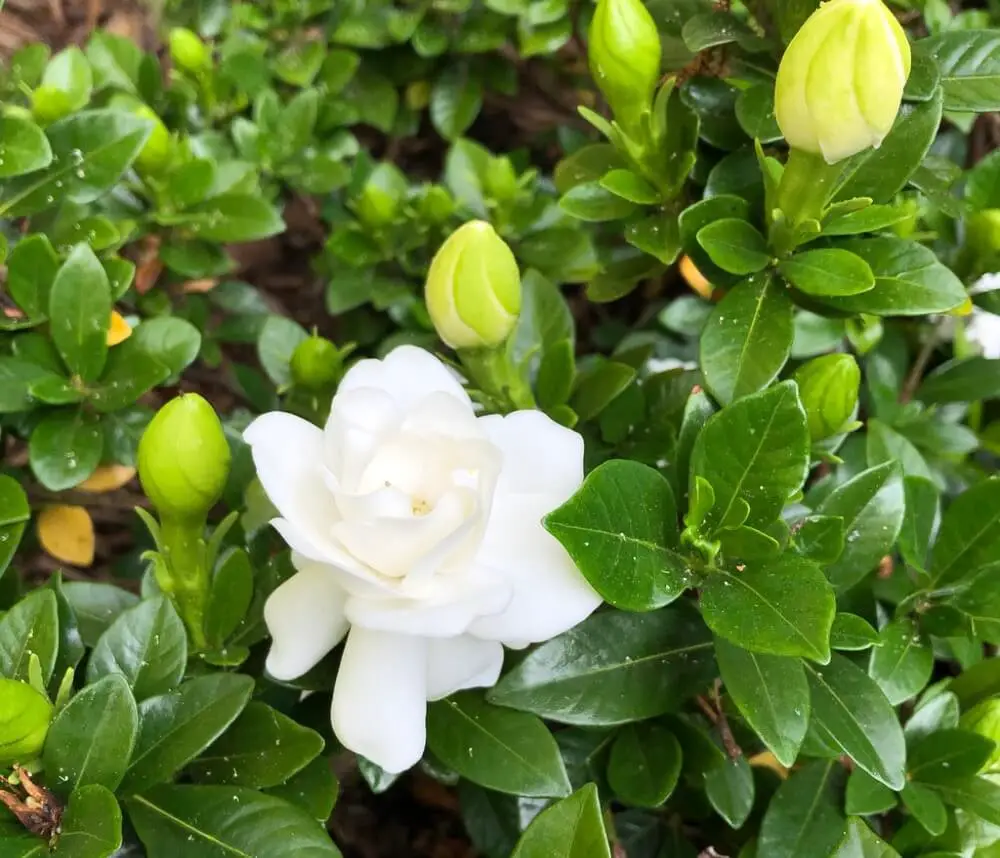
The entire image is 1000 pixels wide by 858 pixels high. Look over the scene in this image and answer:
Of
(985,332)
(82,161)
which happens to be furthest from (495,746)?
(985,332)

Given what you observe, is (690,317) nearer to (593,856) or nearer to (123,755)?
(593,856)

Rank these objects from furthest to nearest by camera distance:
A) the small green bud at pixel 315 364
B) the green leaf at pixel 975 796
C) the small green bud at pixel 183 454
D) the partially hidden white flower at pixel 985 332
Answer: the partially hidden white flower at pixel 985 332, the small green bud at pixel 315 364, the green leaf at pixel 975 796, the small green bud at pixel 183 454

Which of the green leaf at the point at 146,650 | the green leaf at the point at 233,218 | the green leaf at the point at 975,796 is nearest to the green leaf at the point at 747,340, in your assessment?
the green leaf at the point at 975,796

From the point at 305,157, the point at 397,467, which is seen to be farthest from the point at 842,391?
the point at 305,157

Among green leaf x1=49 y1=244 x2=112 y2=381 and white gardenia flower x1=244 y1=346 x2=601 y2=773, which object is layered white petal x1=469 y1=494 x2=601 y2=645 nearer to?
white gardenia flower x1=244 y1=346 x2=601 y2=773

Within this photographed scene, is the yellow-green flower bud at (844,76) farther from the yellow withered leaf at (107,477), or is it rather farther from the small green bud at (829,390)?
A: the yellow withered leaf at (107,477)

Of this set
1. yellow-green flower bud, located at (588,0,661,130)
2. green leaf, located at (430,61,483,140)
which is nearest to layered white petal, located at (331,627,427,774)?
yellow-green flower bud, located at (588,0,661,130)
